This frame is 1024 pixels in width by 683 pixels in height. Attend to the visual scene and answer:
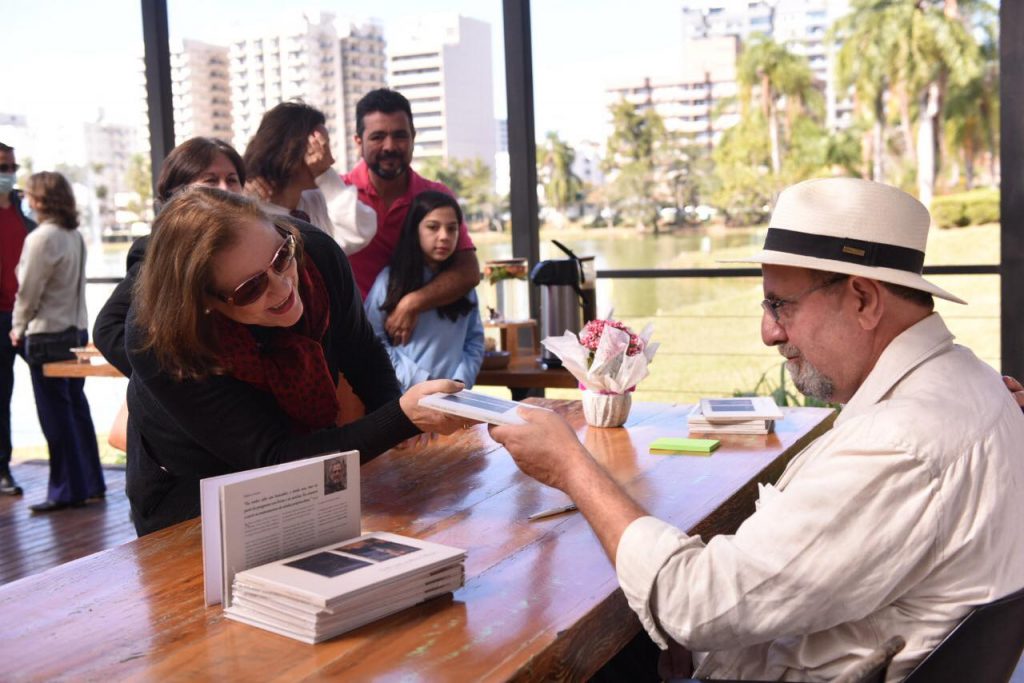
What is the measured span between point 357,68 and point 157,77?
1.14 metres

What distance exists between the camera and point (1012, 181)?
4367 millimetres

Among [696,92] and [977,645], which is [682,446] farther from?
[696,92]

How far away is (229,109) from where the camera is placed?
22.6 ft

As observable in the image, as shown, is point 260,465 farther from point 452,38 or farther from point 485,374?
point 452,38

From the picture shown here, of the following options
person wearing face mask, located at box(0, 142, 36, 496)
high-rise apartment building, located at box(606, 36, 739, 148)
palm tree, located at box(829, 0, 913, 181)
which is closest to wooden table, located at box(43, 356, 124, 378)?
person wearing face mask, located at box(0, 142, 36, 496)

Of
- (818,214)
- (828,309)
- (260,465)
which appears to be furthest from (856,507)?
(260,465)

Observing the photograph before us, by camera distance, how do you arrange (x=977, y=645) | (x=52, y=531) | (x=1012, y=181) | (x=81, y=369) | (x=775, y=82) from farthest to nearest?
(x=775, y=82)
(x=52, y=531)
(x=81, y=369)
(x=1012, y=181)
(x=977, y=645)

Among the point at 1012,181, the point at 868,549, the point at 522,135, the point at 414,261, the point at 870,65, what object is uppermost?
the point at 870,65

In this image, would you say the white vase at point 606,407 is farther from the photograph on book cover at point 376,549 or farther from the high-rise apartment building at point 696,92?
the high-rise apartment building at point 696,92

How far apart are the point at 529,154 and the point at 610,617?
13.1 ft

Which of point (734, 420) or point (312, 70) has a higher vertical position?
point (312, 70)

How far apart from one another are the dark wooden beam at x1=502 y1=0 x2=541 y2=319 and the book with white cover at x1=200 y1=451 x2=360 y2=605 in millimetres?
3710

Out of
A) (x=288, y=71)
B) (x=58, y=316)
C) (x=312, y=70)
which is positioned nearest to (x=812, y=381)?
(x=58, y=316)

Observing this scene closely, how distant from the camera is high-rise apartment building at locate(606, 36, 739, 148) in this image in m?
6.60
